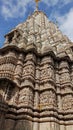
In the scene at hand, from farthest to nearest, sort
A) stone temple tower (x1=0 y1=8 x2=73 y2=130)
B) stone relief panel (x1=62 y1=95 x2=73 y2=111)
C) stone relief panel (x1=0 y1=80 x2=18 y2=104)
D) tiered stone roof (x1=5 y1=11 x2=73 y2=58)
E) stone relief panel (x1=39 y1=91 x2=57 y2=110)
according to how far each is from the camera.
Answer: tiered stone roof (x1=5 y1=11 x2=73 y2=58), stone relief panel (x1=62 y1=95 x2=73 y2=111), stone relief panel (x1=39 y1=91 x2=57 y2=110), stone relief panel (x1=0 y1=80 x2=18 y2=104), stone temple tower (x1=0 y1=8 x2=73 y2=130)

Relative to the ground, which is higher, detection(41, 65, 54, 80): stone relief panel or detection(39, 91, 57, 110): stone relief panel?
detection(41, 65, 54, 80): stone relief panel

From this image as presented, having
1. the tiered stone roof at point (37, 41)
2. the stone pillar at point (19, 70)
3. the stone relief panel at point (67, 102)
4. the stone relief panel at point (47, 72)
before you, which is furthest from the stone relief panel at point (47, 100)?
the tiered stone roof at point (37, 41)

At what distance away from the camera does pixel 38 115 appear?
814 centimetres

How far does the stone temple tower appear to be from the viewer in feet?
25.1

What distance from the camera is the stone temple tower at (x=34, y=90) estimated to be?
25.1 ft

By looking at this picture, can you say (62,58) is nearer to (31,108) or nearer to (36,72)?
(36,72)

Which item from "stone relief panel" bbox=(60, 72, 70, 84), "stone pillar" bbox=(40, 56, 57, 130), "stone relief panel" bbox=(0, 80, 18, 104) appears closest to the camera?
"stone pillar" bbox=(40, 56, 57, 130)

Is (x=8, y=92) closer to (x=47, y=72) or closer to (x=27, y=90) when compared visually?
(x=27, y=90)

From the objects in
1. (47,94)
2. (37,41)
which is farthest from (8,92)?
(37,41)

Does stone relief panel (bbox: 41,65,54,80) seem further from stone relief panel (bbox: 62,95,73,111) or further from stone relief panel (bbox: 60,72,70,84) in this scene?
stone relief panel (bbox: 62,95,73,111)

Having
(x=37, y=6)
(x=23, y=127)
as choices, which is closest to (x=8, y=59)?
(x=23, y=127)

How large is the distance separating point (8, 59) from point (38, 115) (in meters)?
4.20

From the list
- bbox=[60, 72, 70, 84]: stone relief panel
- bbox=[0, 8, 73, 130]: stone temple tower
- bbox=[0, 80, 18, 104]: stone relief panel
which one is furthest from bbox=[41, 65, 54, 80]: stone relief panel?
bbox=[0, 80, 18, 104]: stone relief panel

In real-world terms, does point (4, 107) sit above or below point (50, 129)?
above
